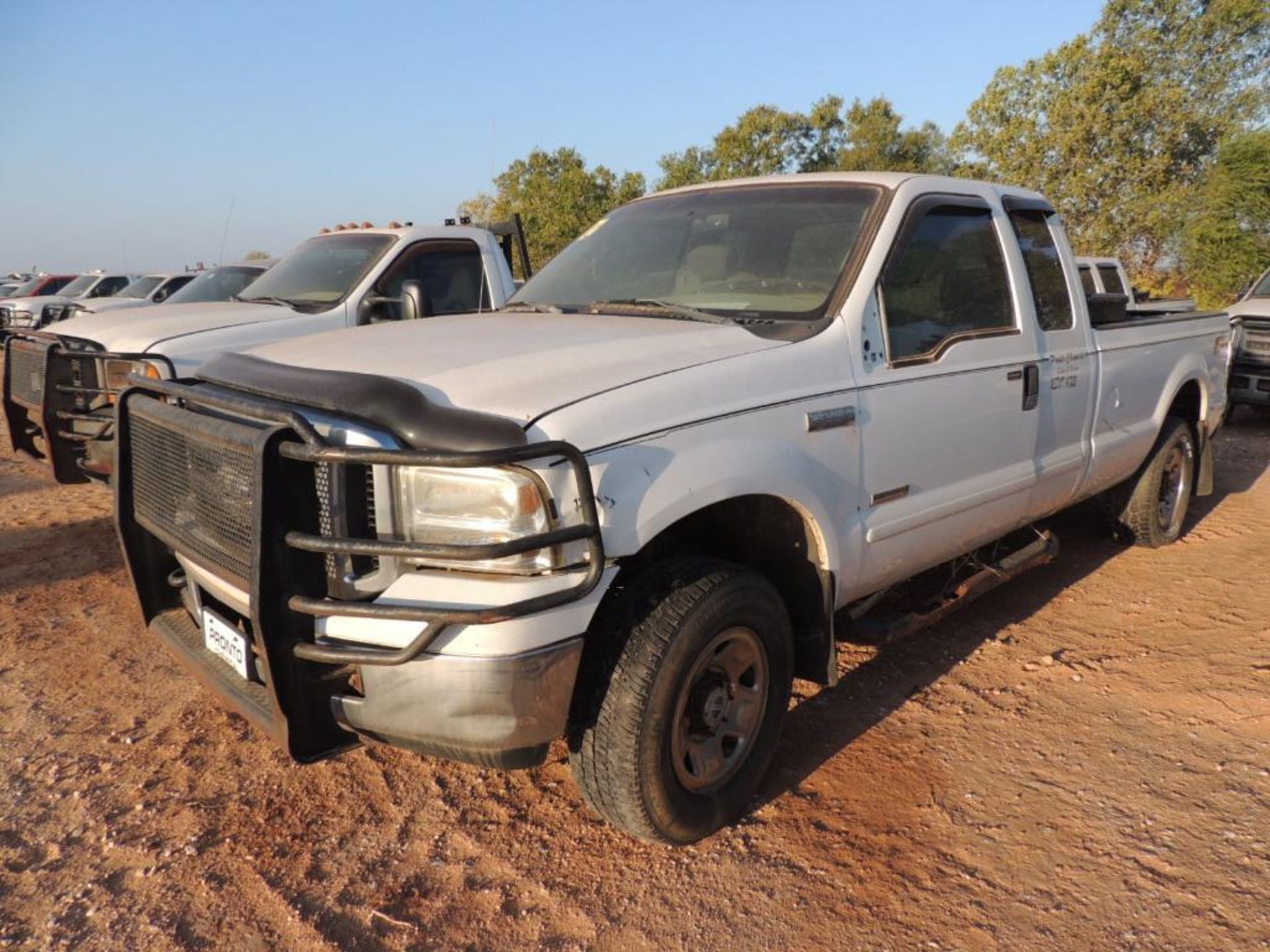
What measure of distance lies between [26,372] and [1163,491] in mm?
6777

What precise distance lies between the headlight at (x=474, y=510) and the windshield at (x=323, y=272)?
471 centimetres

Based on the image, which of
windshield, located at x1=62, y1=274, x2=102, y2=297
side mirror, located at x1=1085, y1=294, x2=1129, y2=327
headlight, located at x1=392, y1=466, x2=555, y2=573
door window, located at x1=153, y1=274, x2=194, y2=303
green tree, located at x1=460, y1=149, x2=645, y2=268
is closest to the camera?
headlight, located at x1=392, y1=466, x2=555, y2=573

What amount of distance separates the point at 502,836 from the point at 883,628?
59.0 inches

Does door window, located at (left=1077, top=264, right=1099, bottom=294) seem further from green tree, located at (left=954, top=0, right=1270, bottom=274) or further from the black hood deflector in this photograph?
green tree, located at (left=954, top=0, right=1270, bottom=274)

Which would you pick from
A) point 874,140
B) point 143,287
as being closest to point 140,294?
point 143,287

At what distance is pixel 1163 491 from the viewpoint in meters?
5.63

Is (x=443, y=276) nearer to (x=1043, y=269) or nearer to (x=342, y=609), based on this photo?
(x=1043, y=269)

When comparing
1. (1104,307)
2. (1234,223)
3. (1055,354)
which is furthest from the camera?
(1234,223)

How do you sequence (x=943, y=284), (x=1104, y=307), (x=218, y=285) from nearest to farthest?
(x=943, y=284) < (x=1104, y=307) < (x=218, y=285)

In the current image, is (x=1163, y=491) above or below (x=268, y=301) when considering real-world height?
below

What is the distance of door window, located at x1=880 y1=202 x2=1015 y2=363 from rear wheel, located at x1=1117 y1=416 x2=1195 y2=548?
2176 mm

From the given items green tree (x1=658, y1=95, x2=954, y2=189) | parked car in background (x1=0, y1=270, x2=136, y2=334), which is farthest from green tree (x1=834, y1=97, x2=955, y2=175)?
parked car in background (x1=0, y1=270, x2=136, y2=334)

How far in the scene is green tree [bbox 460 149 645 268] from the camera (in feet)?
98.7

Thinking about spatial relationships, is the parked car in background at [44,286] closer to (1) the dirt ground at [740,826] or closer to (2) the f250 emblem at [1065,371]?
(1) the dirt ground at [740,826]
